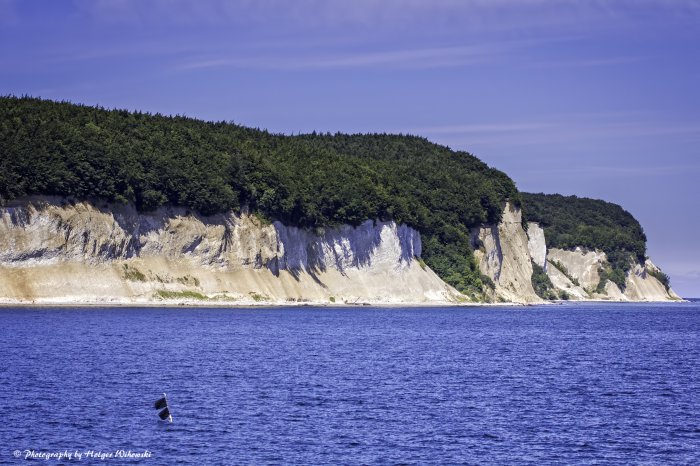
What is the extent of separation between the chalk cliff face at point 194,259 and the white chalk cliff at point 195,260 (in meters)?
0.11

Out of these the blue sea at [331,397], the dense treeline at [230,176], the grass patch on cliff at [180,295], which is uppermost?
the dense treeline at [230,176]

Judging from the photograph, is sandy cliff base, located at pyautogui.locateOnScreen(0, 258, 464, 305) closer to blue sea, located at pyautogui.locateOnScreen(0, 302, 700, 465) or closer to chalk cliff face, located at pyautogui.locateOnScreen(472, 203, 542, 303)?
chalk cliff face, located at pyautogui.locateOnScreen(472, 203, 542, 303)

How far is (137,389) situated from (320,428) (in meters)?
11.1

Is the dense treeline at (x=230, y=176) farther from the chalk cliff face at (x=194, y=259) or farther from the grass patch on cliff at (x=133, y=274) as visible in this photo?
the grass patch on cliff at (x=133, y=274)

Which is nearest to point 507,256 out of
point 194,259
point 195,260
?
point 195,260

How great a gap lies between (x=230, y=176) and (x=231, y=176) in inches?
10.4

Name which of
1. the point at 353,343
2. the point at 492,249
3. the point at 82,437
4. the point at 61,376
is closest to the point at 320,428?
the point at 82,437

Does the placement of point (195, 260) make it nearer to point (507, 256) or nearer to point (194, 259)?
point (194, 259)

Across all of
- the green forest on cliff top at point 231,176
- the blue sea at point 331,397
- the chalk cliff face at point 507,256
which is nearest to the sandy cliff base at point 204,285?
the green forest on cliff top at point 231,176

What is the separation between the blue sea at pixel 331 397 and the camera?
3666 cm

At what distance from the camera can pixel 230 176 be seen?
127125 millimetres

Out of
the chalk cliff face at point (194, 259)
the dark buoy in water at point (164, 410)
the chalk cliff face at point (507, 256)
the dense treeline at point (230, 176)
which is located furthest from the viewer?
the chalk cliff face at point (507, 256)

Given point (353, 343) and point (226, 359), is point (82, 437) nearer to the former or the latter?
point (226, 359)

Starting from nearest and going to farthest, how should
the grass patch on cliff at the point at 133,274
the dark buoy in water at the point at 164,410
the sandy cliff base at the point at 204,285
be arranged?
the dark buoy in water at the point at 164,410
the sandy cliff base at the point at 204,285
the grass patch on cliff at the point at 133,274
